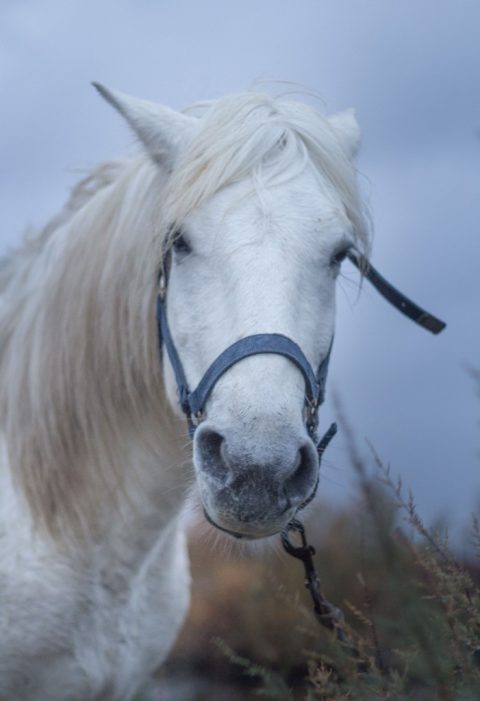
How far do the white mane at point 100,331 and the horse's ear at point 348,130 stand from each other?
0.20 m

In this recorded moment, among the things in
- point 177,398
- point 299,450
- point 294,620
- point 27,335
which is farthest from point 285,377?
point 294,620

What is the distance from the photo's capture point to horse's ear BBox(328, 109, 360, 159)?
3.62 meters

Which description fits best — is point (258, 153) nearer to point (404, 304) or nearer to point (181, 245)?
point (181, 245)

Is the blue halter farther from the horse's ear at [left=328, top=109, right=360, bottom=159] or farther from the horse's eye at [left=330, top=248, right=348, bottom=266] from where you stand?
the horse's ear at [left=328, top=109, right=360, bottom=159]

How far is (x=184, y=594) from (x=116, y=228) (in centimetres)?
172

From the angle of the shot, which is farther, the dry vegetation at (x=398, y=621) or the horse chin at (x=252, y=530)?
the horse chin at (x=252, y=530)

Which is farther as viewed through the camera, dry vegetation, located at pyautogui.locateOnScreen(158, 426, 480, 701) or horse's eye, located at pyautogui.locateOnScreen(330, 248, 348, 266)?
horse's eye, located at pyautogui.locateOnScreen(330, 248, 348, 266)

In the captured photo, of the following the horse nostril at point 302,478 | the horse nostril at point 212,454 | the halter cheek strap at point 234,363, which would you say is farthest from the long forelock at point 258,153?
the horse nostril at point 302,478

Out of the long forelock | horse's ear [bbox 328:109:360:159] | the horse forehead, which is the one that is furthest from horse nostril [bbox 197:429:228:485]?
horse's ear [bbox 328:109:360:159]

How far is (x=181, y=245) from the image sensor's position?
10.2 feet

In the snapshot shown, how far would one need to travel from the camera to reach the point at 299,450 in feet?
8.63

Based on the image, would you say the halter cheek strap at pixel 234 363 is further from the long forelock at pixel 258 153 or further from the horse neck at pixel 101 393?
the long forelock at pixel 258 153

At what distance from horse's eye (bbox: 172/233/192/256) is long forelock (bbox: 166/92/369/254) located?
0.17ft

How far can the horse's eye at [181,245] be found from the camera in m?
3.06
